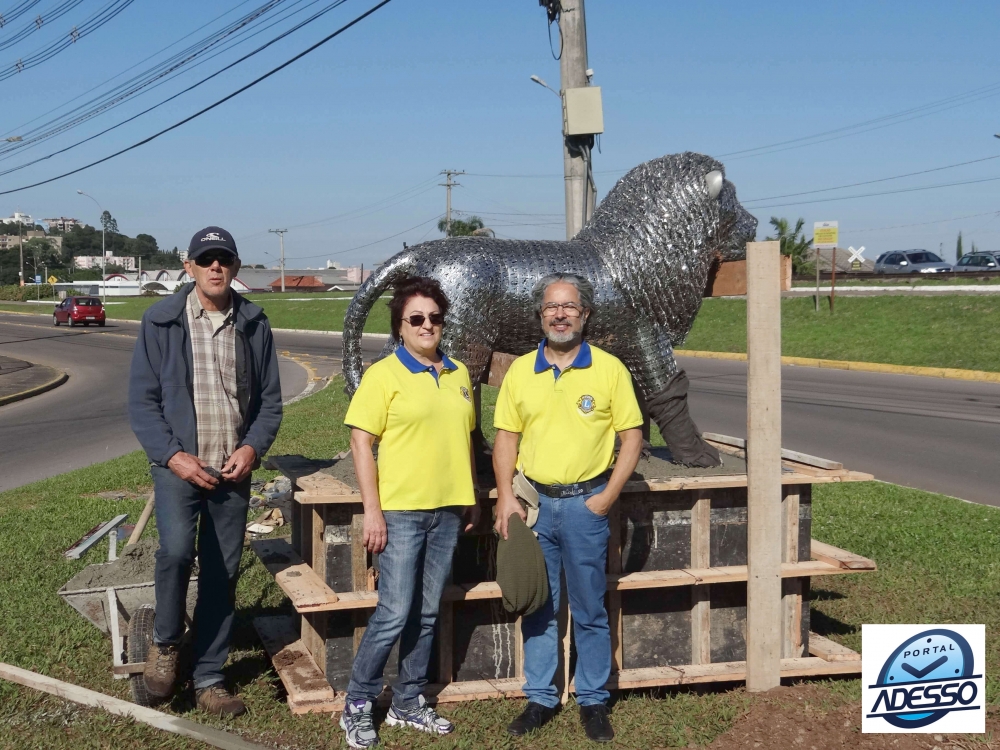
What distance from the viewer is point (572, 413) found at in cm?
341

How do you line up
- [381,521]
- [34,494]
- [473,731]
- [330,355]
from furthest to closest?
[330,355] → [34,494] → [473,731] → [381,521]

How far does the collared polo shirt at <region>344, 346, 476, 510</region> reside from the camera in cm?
333

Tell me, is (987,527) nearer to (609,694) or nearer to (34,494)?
(609,694)

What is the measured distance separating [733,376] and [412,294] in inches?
503

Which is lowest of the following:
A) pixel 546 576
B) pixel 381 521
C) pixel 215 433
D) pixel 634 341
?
pixel 546 576

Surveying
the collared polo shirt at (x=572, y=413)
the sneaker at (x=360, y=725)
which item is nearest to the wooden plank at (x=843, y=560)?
the collared polo shirt at (x=572, y=413)

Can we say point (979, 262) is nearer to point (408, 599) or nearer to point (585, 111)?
point (585, 111)

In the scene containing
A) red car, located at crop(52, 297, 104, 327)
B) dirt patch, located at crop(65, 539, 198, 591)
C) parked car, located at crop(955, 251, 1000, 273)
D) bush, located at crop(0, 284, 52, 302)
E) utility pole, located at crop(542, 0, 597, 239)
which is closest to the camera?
dirt patch, located at crop(65, 539, 198, 591)

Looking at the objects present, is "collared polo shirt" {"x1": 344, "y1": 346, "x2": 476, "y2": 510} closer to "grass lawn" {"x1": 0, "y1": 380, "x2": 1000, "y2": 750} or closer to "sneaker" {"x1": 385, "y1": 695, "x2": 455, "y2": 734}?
"sneaker" {"x1": 385, "y1": 695, "x2": 455, "y2": 734}

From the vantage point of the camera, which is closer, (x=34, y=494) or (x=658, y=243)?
(x=658, y=243)

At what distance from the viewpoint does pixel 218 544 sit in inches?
145

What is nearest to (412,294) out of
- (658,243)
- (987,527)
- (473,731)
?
(658,243)

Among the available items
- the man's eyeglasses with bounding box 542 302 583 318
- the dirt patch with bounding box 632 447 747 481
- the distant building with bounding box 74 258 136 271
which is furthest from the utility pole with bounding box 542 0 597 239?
the distant building with bounding box 74 258 136 271

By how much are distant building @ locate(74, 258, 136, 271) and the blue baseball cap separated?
115767mm
